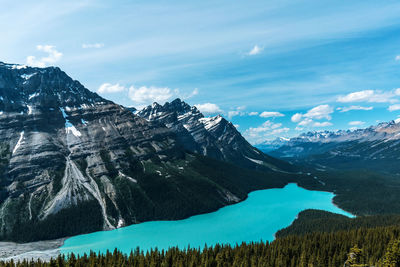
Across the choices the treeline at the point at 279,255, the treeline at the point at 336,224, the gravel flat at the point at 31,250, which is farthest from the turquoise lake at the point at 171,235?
the treeline at the point at 279,255

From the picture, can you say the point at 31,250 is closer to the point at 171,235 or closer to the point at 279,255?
the point at 171,235

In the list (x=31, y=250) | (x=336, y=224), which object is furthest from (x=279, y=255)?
(x=31, y=250)

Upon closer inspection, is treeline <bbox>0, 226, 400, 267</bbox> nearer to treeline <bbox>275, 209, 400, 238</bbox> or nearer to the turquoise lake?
treeline <bbox>275, 209, 400, 238</bbox>

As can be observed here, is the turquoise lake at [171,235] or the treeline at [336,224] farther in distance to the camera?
the treeline at [336,224]

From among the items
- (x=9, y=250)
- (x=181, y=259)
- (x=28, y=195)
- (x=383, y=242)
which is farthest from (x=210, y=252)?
(x=28, y=195)

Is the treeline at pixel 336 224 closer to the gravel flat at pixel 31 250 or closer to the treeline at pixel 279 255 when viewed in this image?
the treeline at pixel 279 255

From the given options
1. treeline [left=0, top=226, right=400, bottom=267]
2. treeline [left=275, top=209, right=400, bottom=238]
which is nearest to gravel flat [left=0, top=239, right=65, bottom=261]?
treeline [left=0, top=226, right=400, bottom=267]

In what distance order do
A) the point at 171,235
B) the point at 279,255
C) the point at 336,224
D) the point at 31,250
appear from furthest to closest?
1. the point at 171,235
2. the point at 336,224
3. the point at 31,250
4. the point at 279,255

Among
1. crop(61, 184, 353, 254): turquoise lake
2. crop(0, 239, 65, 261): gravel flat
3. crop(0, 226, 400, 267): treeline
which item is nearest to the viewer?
crop(0, 226, 400, 267): treeline
